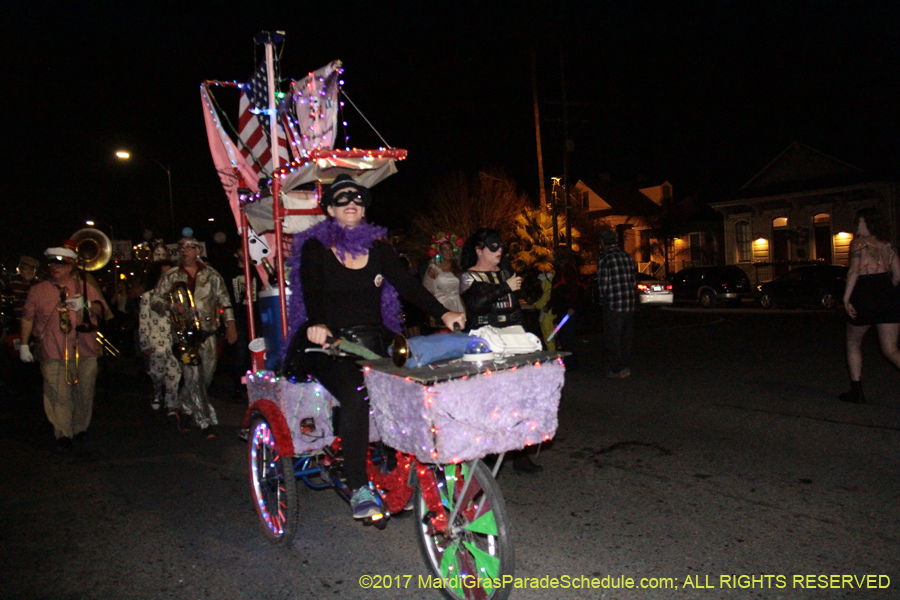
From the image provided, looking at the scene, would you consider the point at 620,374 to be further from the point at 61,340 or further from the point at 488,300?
the point at 61,340

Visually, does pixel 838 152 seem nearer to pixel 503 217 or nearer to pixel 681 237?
pixel 681 237

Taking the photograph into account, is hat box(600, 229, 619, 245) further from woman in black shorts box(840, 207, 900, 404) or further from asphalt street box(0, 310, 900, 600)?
woman in black shorts box(840, 207, 900, 404)

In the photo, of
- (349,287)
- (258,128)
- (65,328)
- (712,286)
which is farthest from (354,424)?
(712,286)

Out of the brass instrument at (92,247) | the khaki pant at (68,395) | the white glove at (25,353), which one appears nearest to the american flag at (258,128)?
the khaki pant at (68,395)

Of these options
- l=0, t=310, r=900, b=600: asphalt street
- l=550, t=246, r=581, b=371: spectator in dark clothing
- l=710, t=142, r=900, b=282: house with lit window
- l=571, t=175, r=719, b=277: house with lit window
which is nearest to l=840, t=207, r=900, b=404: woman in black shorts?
l=0, t=310, r=900, b=600: asphalt street

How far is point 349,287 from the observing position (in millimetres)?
3947

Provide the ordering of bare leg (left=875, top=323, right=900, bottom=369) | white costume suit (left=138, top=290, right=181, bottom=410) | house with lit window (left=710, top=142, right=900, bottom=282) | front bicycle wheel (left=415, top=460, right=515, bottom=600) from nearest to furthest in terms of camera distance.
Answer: front bicycle wheel (left=415, top=460, right=515, bottom=600) < bare leg (left=875, top=323, right=900, bottom=369) < white costume suit (left=138, top=290, right=181, bottom=410) < house with lit window (left=710, top=142, right=900, bottom=282)

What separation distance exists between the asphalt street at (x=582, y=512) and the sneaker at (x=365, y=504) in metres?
0.44

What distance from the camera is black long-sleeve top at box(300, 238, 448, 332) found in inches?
152

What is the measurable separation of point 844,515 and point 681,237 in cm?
4030

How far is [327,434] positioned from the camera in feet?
14.0

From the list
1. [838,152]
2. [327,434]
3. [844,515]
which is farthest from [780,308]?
[327,434]

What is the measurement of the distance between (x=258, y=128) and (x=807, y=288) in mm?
20912

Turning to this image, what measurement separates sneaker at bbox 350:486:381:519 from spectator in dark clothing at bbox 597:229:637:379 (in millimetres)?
6082
